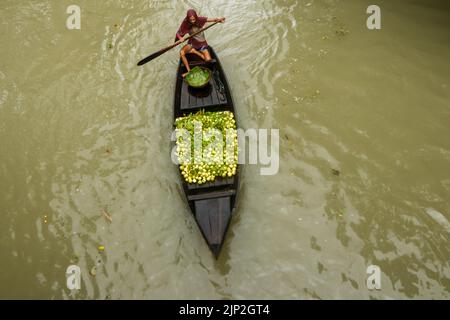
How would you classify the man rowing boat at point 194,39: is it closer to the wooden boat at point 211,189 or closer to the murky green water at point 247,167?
the wooden boat at point 211,189

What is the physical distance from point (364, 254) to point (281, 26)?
5782mm

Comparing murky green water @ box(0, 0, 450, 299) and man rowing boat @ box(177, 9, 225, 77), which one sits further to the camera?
man rowing boat @ box(177, 9, 225, 77)

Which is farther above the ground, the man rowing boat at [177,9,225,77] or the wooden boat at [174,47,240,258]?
the man rowing boat at [177,9,225,77]

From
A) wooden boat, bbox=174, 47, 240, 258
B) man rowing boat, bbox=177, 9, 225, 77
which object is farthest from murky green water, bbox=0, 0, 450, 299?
man rowing boat, bbox=177, 9, 225, 77

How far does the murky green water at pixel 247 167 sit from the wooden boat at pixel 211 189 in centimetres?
57

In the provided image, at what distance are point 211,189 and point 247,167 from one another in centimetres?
116

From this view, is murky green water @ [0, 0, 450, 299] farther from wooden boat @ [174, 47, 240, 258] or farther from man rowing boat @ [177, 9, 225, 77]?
man rowing boat @ [177, 9, 225, 77]

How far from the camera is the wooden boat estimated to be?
4789 millimetres

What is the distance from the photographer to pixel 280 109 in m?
6.77

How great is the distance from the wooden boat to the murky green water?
0.57 m

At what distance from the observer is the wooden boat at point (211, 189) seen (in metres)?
4.79
